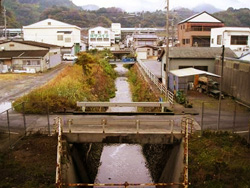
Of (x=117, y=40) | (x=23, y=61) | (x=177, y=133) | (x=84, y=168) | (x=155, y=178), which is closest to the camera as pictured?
(x=177, y=133)

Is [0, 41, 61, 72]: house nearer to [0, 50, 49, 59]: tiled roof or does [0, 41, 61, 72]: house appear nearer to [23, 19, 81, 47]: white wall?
[0, 50, 49, 59]: tiled roof

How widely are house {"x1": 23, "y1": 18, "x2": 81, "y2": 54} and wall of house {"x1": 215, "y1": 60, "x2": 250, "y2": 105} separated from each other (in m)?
50.6

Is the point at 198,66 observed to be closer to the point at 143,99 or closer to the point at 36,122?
the point at 143,99

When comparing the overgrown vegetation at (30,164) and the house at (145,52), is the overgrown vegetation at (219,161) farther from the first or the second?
the house at (145,52)

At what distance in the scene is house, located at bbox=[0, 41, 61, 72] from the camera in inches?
1617

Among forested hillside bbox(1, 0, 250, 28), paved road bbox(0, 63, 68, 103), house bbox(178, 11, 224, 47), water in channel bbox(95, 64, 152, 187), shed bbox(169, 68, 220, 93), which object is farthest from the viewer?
forested hillside bbox(1, 0, 250, 28)

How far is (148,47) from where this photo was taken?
6950 centimetres

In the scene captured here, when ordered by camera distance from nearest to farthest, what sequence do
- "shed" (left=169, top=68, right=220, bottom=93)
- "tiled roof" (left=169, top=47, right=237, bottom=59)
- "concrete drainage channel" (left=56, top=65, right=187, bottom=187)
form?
"concrete drainage channel" (left=56, top=65, right=187, bottom=187) < "shed" (left=169, top=68, right=220, bottom=93) < "tiled roof" (left=169, top=47, right=237, bottom=59)

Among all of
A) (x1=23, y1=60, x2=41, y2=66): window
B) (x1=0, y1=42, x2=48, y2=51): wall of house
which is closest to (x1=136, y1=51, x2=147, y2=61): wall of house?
(x1=0, y1=42, x2=48, y2=51): wall of house

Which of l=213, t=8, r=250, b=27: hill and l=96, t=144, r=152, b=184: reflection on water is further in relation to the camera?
l=213, t=8, r=250, b=27: hill

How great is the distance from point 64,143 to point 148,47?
5970cm

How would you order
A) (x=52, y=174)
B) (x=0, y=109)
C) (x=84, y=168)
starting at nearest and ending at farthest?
1. (x=52, y=174)
2. (x=84, y=168)
3. (x=0, y=109)

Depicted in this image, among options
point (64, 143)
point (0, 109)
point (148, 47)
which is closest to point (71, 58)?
point (148, 47)

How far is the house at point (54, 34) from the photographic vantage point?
70625 mm
